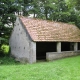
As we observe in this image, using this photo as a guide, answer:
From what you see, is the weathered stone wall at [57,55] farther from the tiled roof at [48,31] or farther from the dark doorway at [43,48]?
the dark doorway at [43,48]

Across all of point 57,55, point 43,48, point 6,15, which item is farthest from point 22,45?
point 6,15

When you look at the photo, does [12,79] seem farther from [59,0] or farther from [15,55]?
[59,0]

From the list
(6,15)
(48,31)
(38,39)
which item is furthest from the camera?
(6,15)

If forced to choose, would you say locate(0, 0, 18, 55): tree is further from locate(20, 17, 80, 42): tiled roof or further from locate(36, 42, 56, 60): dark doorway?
locate(36, 42, 56, 60): dark doorway

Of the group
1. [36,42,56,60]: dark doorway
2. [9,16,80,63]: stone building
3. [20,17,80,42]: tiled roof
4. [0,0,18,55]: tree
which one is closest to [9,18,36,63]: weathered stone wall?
[9,16,80,63]: stone building

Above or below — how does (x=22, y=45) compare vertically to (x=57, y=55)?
above

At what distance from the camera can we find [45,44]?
2505cm

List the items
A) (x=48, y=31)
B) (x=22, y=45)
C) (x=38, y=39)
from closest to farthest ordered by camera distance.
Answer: (x=38, y=39) < (x=22, y=45) < (x=48, y=31)

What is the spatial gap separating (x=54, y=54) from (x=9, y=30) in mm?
8828

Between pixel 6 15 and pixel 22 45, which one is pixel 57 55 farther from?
pixel 6 15

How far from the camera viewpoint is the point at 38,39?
18969 millimetres

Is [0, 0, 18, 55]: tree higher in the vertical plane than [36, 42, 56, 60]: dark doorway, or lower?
higher

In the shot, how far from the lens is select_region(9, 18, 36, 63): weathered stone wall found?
61.9ft

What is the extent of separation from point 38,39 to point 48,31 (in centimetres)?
325
